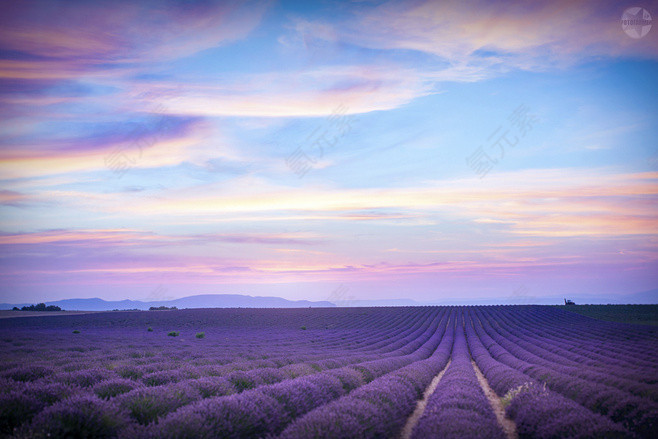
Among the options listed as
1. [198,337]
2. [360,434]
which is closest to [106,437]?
[360,434]

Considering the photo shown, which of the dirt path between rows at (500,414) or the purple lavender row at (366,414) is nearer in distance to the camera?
the purple lavender row at (366,414)

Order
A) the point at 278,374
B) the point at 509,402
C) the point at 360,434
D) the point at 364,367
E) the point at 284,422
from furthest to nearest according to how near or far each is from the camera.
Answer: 1. the point at 364,367
2. the point at 278,374
3. the point at 509,402
4. the point at 284,422
5. the point at 360,434

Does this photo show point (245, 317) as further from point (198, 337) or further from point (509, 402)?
point (509, 402)

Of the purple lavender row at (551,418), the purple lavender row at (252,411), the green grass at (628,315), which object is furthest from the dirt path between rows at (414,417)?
the green grass at (628,315)

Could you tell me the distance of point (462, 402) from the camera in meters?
6.30

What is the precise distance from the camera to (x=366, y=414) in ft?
17.7

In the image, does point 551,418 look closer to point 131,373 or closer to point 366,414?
point 366,414

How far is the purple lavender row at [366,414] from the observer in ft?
14.8

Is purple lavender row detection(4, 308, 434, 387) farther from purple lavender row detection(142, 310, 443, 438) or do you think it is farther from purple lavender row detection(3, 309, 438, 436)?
purple lavender row detection(142, 310, 443, 438)

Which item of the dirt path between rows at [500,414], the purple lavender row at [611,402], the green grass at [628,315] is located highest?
the purple lavender row at [611,402]

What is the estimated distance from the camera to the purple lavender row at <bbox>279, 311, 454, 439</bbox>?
451 centimetres

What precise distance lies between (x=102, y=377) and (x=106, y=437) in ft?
14.5

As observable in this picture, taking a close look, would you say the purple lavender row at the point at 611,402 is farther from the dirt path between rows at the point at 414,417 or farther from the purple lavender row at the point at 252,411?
the purple lavender row at the point at 252,411

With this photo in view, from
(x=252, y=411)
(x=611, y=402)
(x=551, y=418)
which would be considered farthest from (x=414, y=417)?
(x=252, y=411)
